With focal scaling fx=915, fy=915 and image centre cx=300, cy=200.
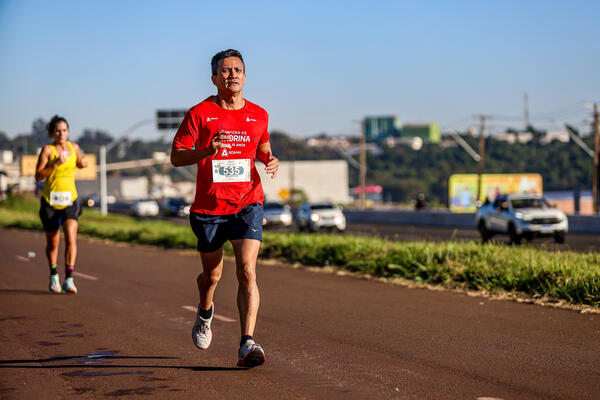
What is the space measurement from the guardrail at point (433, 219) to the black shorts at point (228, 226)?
3098cm

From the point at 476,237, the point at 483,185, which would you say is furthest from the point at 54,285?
the point at 483,185

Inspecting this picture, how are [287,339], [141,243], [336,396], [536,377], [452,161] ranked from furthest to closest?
[452,161] < [141,243] < [287,339] < [536,377] < [336,396]

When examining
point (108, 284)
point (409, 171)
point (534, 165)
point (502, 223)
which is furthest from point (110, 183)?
point (108, 284)

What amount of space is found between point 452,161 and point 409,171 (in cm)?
1150

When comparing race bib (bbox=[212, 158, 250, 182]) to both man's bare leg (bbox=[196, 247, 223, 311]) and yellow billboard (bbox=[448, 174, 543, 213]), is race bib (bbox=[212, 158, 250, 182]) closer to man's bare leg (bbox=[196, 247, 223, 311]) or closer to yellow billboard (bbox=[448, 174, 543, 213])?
man's bare leg (bbox=[196, 247, 223, 311])

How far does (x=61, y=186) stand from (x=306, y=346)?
4566mm

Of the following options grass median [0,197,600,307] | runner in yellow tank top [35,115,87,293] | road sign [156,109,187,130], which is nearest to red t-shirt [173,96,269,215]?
grass median [0,197,600,307]

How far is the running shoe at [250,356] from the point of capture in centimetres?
582

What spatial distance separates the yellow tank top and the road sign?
43.6 meters

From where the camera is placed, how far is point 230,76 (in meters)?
5.97

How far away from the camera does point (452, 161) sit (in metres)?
124

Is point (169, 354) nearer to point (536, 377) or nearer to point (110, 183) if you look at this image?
point (536, 377)

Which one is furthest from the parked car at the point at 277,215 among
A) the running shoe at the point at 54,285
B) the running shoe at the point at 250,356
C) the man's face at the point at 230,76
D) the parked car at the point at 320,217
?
the running shoe at the point at 250,356

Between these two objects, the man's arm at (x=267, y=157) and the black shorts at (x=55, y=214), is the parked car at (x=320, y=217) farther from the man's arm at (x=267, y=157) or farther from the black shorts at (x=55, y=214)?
the man's arm at (x=267, y=157)
